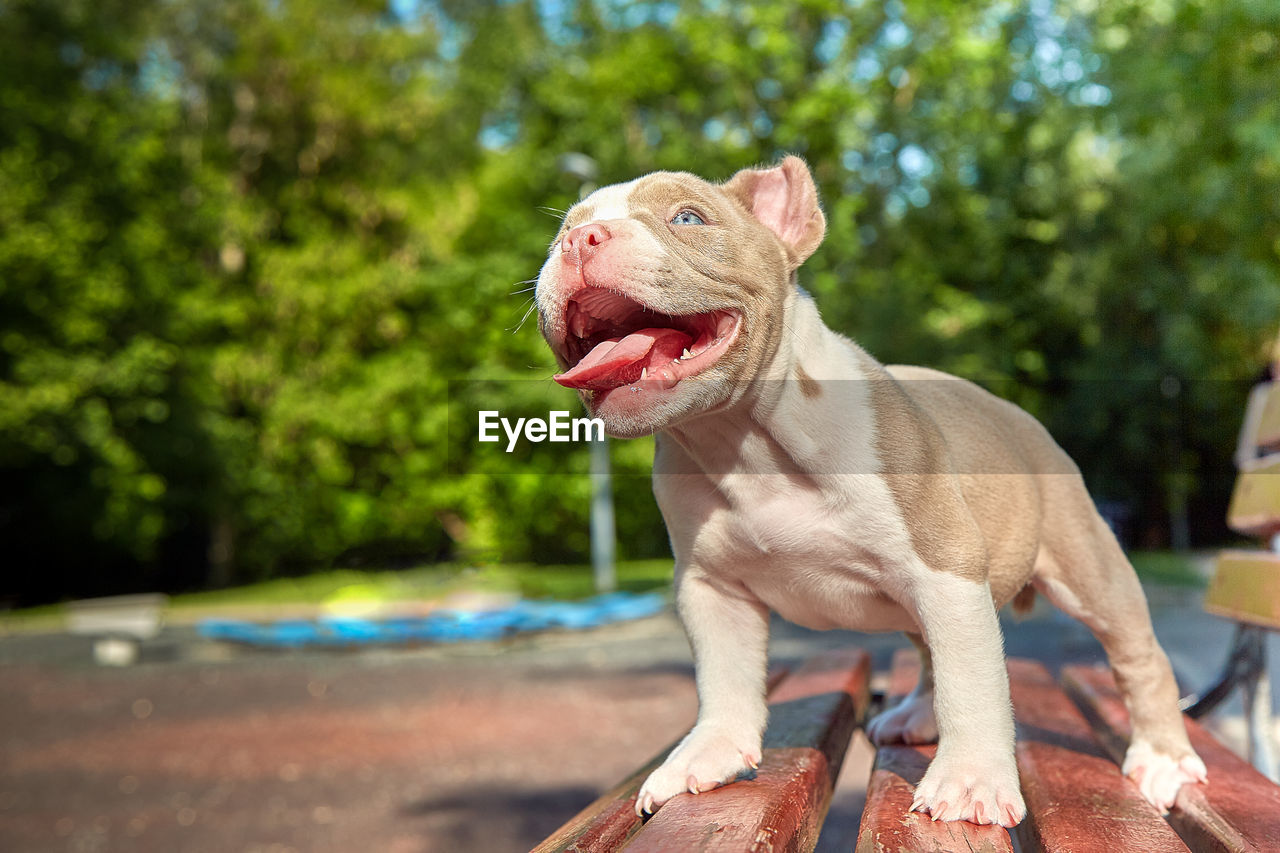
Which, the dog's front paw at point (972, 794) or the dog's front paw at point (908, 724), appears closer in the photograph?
the dog's front paw at point (972, 794)

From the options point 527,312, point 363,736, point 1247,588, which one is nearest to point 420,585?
point 363,736

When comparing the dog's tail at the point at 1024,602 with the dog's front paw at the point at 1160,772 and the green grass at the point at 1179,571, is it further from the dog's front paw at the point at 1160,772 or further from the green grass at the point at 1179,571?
the green grass at the point at 1179,571

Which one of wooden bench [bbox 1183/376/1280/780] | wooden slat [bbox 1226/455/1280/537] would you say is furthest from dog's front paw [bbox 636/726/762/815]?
wooden slat [bbox 1226/455/1280/537]

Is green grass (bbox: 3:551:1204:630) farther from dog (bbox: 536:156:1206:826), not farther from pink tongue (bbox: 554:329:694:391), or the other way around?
pink tongue (bbox: 554:329:694:391)

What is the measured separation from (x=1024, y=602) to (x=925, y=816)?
921 mm

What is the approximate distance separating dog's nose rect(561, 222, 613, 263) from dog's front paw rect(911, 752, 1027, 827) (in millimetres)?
984

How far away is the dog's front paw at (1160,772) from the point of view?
229 cm

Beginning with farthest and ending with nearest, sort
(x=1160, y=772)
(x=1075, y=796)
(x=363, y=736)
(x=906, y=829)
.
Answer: (x=363, y=736) < (x=1160, y=772) < (x=1075, y=796) < (x=906, y=829)

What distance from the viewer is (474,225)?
93.5 ft

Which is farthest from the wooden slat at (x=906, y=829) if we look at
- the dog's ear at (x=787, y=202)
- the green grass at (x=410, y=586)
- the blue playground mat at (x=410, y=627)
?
the blue playground mat at (x=410, y=627)

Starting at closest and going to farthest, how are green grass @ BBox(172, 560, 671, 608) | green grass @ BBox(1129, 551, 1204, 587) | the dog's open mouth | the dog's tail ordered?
1. the dog's open mouth
2. the dog's tail
3. green grass @ BBox(1129, 551, 1204, 587)
4. green grass @ BBox(172, 560, 671, 608)

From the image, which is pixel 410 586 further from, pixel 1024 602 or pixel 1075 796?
pixel 1075 796

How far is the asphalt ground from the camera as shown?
6207mm

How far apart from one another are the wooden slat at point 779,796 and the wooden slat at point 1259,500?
3.95 ft
